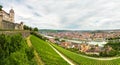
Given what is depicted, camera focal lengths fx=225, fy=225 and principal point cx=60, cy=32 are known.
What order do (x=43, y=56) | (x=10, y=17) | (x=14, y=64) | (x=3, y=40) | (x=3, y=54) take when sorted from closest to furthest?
(x=14, y=64) < (x=3, y=54) < (x=3, y=40) < (x=43, y=56) < (x=10, y=17)

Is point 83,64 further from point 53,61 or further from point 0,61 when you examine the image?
point 0,61

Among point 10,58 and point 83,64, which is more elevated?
point 10,58

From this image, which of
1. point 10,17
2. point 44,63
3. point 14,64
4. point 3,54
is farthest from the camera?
point 10,17

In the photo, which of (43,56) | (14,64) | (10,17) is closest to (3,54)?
(14,64)

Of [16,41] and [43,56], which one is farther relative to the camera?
[43,56]

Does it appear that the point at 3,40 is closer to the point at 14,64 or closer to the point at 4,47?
the point at 4,47

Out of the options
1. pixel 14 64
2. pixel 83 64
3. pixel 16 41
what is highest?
pixel 16 41
